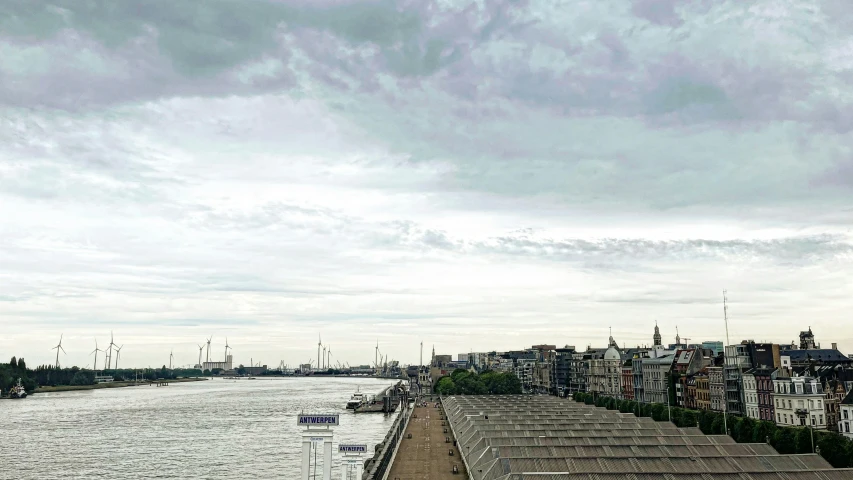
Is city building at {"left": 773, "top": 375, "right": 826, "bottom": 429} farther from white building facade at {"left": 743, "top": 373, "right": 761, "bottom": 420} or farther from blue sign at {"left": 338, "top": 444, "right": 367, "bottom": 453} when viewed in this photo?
blue sign at {"left": 338, "top": 444, "right": 367, "bottom": 453}

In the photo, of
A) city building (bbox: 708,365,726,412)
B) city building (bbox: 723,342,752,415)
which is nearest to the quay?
city building (bbox: 723,342,752,415)

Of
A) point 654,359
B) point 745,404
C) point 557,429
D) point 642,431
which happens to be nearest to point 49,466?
point 557,429

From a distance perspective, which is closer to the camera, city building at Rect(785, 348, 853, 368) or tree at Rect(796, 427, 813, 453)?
tree at Rect(796, 427, 813, 453)

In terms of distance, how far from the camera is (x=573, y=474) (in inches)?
2442

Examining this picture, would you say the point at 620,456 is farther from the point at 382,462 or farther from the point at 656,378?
the point at 656,378

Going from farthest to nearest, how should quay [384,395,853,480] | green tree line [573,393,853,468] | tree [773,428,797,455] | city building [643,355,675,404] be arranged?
city building [643,355,675,404] → tree [773,428,797,455] → green tree line [573,393,853,468] → quay [384,395,853,480]

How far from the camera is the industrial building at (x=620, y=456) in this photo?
6244 cm

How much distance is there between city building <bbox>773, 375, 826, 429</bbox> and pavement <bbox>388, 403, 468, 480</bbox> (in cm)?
5903

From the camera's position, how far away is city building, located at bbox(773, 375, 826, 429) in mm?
118938

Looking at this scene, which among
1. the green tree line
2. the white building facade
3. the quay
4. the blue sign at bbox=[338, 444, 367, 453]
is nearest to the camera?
the quay

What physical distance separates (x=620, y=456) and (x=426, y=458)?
114 ft

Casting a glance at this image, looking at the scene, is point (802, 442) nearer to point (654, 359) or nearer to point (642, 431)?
point (642, 431)

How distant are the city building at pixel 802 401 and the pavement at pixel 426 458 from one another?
5903cm

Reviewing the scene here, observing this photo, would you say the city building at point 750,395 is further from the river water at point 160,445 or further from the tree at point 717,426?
the river water at point 160,445
